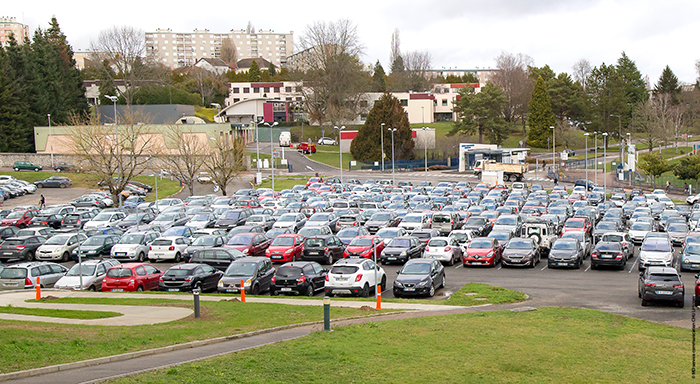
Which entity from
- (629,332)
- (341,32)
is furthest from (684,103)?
(629,332)

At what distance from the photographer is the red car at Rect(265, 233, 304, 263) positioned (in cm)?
3006

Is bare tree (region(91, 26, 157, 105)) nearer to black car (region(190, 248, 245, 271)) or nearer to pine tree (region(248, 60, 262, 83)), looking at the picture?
pine tree (region(248, 60, 262, 83))

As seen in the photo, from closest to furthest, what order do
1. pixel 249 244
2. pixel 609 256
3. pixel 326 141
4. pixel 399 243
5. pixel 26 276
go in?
pixel 26 276, pixel 609 256, pixel 399 243, pixel 249 244, pixel 326 141

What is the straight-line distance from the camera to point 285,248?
99.8 ft

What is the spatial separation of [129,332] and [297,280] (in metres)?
8.82

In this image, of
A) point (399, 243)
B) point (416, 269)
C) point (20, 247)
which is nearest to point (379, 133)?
point (399, 243)

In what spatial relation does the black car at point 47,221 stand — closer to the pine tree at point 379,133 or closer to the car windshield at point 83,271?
the car windshield at point 83,271

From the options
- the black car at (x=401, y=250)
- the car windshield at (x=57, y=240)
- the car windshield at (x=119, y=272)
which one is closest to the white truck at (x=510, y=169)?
the black car at (x=401, y=250)

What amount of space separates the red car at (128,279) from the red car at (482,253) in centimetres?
1363

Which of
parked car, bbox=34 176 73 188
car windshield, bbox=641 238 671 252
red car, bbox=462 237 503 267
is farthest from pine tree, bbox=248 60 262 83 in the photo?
car windshield, bbox=641 238 671 252

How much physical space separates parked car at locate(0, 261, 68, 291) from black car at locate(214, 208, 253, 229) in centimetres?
1408

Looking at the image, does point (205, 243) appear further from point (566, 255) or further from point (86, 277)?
point (566, 255)

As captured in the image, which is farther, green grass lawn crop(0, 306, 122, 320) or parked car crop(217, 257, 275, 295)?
parked car crop(217, 257, 275, 295)

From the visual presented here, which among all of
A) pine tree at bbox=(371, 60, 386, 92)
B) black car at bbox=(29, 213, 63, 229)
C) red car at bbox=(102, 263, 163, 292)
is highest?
pine tree at bbox=(371, 60, 386, 92)
